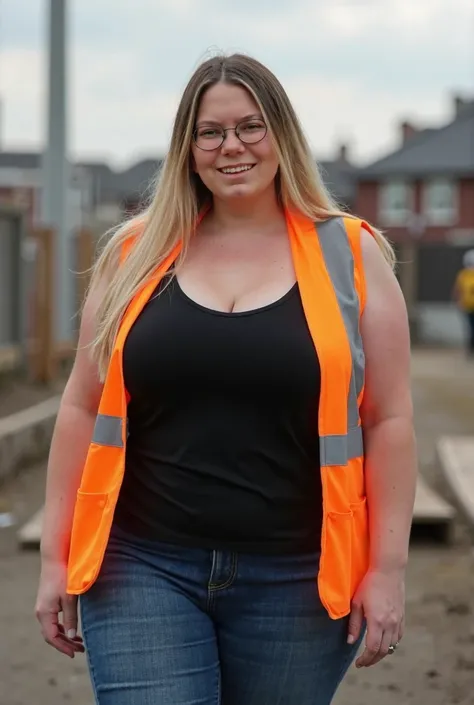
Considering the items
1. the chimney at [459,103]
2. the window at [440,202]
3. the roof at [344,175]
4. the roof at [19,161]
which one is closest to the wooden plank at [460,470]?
the roof at [344,175]

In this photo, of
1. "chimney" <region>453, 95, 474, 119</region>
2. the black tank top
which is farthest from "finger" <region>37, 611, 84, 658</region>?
"chimney" <region>453, 95, 474, 119</region>

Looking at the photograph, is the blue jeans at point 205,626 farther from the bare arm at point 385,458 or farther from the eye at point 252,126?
the eye at point 252,126

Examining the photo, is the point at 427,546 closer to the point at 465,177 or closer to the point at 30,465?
the point at 30,465

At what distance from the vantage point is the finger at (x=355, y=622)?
8.71 ft

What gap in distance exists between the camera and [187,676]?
2.59 meters

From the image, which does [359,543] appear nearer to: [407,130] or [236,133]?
[236,133]

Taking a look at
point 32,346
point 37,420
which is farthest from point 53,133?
point 37,420

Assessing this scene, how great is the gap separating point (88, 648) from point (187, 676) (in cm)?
21

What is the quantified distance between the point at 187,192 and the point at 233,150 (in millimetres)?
155

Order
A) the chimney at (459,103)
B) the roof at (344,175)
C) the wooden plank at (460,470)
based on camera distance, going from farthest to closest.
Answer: the chimney at (459,103), the roof at (344,175), the wooden plank at (460,470)

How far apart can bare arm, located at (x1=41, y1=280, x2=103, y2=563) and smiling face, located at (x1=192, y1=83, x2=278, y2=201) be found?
342 millimetres

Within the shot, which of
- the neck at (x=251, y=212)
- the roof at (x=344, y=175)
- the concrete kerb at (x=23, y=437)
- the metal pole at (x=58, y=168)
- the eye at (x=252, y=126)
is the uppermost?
the eye at (x=252, y=126)

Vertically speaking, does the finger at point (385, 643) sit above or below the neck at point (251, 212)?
below

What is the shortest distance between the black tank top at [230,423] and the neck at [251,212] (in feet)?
0.76
